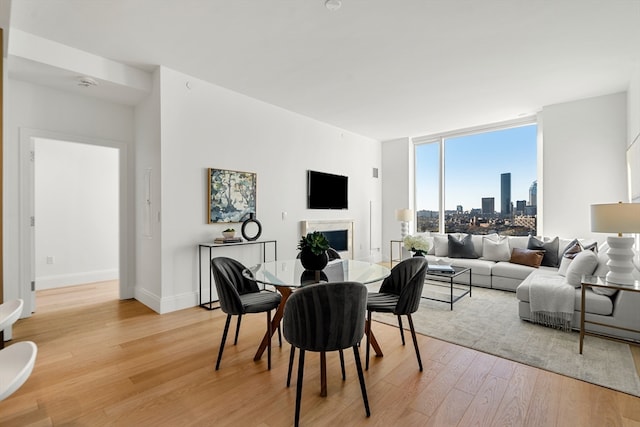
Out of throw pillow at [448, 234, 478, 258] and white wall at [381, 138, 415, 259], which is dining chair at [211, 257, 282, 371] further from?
white wall at [381, 138, 415, 259]

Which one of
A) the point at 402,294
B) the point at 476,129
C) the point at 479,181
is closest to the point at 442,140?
the point at 476,129

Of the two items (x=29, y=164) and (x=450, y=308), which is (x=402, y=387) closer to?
(x=450, y=308)

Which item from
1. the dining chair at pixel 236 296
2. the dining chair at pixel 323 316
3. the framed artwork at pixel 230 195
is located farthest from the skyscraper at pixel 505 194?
the dining chair at pixel 323 316

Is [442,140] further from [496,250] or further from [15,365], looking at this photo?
[15,365]

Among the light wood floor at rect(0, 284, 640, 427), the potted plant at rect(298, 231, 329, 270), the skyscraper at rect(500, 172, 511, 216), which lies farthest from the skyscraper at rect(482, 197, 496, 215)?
the potted plant at rect(298, 231, 329, 270)

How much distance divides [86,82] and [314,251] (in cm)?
334

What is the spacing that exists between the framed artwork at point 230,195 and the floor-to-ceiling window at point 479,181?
4.23 metres

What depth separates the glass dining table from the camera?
7.48 feet

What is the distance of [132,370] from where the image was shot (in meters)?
2.40

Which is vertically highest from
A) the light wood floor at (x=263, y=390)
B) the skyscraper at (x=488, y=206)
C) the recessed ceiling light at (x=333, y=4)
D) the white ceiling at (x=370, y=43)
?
the white ceiling at (x=370, y=43)

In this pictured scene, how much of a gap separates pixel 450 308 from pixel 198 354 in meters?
2.89

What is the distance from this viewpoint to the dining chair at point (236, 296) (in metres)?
2.32

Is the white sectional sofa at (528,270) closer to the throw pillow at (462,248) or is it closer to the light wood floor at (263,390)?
the throw pillow at (462,248)

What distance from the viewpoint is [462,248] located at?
5383 mm
